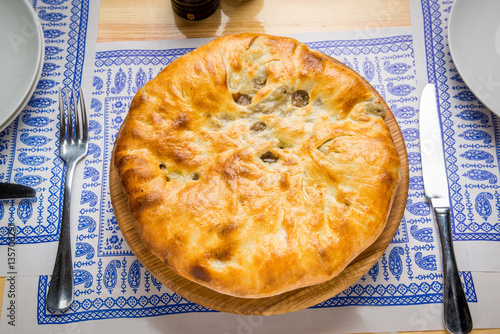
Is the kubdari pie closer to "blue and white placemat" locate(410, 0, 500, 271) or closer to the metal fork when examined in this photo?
the metal fork

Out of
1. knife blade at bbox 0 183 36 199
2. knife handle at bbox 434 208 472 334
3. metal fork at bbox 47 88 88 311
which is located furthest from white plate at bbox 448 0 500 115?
knife blade at bbox 0 183 36 199

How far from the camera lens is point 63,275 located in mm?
1623

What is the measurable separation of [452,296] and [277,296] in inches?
25.9

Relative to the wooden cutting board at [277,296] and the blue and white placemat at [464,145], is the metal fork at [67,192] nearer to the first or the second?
the wooden cutting board at [277,296]

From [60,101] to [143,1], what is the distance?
2.10 ft

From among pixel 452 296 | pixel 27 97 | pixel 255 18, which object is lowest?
pixel 452 296

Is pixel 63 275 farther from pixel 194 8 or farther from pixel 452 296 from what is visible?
pixel 452 296

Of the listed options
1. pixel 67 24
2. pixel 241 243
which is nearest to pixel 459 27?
pixel 241 243

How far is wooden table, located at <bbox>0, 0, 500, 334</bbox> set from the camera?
78.7 inches

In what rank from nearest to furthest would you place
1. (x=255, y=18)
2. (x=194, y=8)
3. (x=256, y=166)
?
(x=256, y=166) < (x=194, y=8) < (x=255, y=18)

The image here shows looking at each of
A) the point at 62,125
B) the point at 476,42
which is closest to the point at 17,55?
the point at 62,125

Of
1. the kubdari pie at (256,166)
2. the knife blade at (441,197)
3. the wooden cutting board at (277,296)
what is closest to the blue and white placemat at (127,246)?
the knife blade at (441,197)

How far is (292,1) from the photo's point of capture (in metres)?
2.04

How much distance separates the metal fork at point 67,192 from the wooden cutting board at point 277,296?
0.28 m
